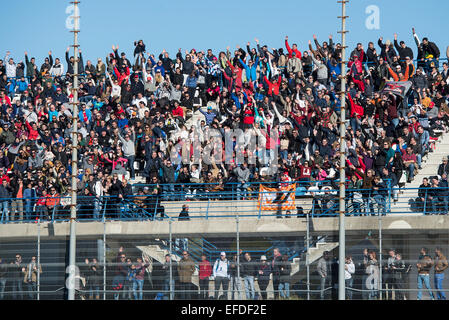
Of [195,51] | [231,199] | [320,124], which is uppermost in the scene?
[195,51]

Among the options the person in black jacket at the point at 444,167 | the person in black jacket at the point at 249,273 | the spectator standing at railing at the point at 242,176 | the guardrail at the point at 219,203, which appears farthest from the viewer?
the spectator standing at railing at the point at 242,176

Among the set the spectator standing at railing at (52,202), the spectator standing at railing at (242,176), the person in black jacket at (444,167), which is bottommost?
the spectator standing at railing at (52,202)

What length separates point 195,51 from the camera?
34938mm

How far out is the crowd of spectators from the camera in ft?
91.1

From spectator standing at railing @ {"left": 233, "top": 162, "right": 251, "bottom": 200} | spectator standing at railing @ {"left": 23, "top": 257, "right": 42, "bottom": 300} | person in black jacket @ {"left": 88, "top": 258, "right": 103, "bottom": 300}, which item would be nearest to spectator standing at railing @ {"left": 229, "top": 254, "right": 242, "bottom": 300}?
person in black jacket @ {"left": 88, "top": 258, "right": 103, "bottom": 300}

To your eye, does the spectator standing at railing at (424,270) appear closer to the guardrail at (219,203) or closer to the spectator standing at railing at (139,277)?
the guardrail at (219,203)

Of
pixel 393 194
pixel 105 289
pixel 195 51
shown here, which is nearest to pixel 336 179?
pixel 393 194

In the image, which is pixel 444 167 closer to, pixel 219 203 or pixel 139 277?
pixel 219 203

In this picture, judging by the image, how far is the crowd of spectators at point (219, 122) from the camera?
2778 cm

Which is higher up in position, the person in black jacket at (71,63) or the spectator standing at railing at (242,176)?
the person in black jacket at (71,63)

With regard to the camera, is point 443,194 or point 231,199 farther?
point 231,199

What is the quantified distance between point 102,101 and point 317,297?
44.4ft

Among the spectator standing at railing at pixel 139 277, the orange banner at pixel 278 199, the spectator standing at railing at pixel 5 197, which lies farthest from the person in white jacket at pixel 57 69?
the spectator standing at railing at pixel 139 277
